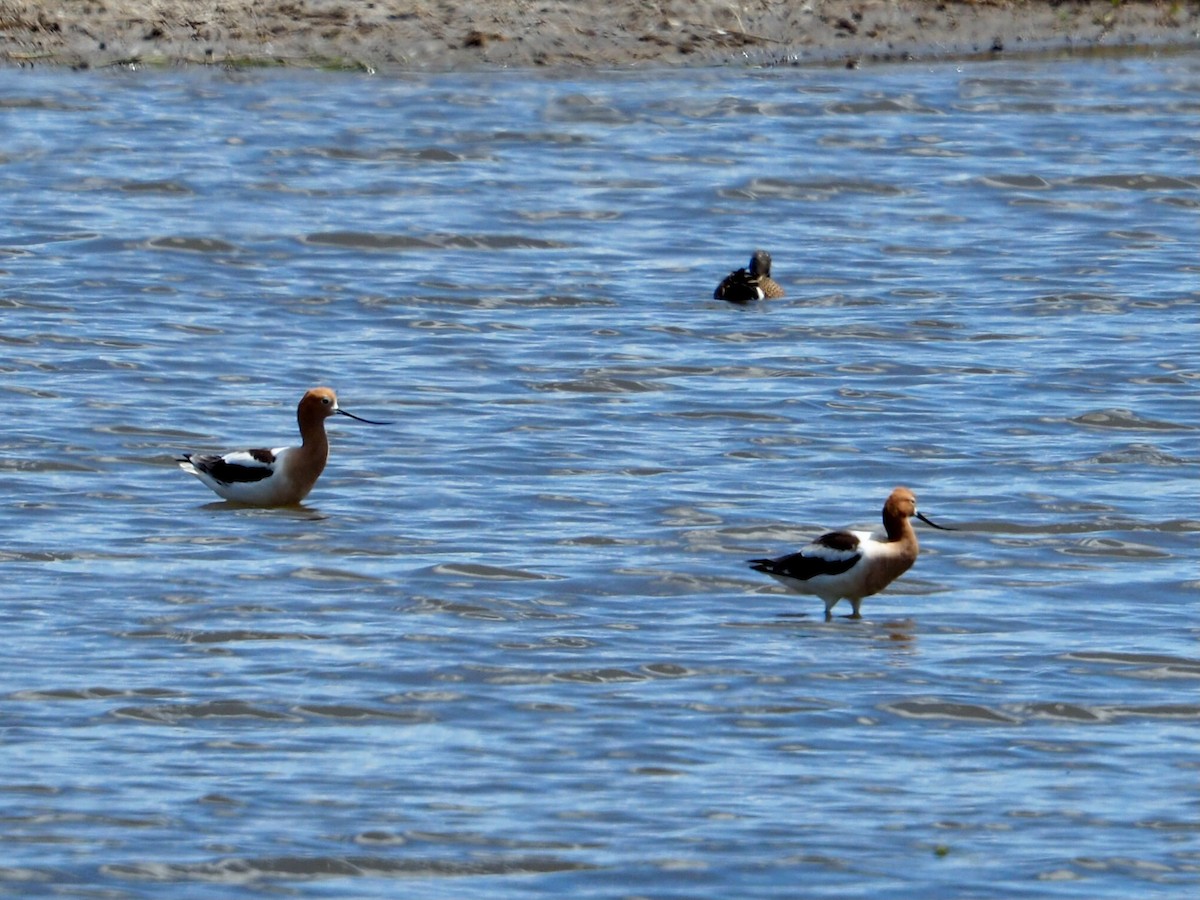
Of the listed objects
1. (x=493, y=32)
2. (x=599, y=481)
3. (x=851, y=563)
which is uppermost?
(x=493, y=32)

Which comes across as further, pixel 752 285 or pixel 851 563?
pixel 752 285

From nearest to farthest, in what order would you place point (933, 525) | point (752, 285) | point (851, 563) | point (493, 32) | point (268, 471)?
point (851, 563)
point (933, 525)
point (268, 471)
point (752, 285)
point (493, 32)

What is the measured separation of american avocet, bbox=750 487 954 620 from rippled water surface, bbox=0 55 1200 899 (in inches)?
9.2

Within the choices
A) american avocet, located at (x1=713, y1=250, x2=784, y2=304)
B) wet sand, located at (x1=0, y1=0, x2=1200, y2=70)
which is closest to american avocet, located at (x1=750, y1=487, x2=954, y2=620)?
american avocet, located at (x1=713, y1=250, x2=784, y2=304)

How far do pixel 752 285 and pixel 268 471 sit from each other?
613 centimetres

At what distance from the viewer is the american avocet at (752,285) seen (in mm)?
19312

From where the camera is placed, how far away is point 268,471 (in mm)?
14164

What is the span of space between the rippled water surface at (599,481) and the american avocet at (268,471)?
15 centimetres

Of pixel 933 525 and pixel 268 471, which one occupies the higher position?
pixel 933 525

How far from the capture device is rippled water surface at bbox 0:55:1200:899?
9391mm

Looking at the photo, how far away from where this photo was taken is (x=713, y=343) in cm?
1856

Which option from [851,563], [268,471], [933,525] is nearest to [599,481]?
[268,471]

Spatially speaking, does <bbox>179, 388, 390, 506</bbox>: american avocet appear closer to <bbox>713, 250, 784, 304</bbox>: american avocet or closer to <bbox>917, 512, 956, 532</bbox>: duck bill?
<bbox>917, 512, 956, 532</bbox>: duck bill

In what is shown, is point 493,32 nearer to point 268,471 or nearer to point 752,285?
point 752,285
